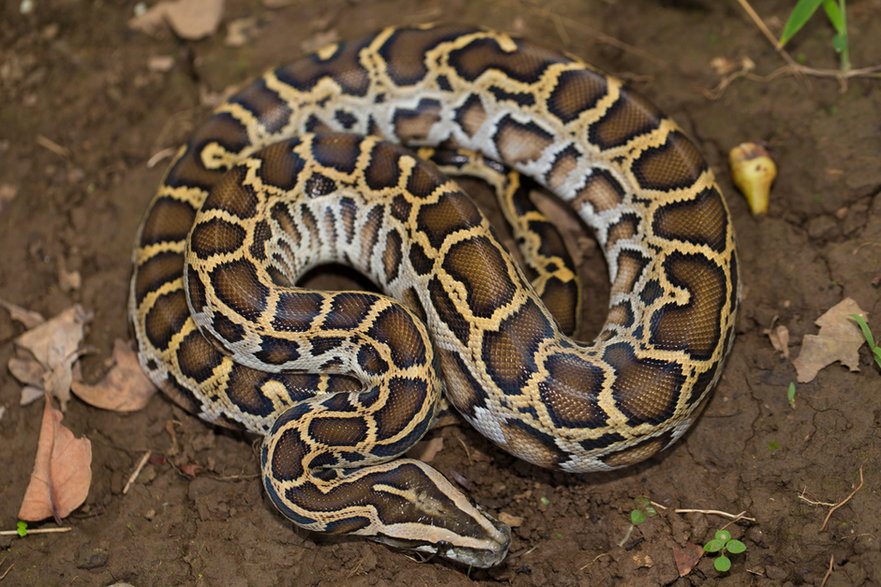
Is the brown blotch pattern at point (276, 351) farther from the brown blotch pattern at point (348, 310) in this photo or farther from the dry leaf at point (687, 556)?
the dry leaf at point (687, 556)

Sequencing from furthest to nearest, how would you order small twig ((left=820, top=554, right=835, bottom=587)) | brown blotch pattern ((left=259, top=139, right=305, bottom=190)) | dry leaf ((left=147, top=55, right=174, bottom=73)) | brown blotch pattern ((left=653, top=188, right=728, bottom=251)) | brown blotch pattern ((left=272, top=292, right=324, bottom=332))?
dry leaf ((left=147, top=55, right=174, bottom=73))
brown blotch pattern ((left=259, top=139, right=305, bottom=190))
brown blotch pattern ((left=653, top=188, right=728, bottom=251))
brown blotch pattern ((left=272, top=292, right=324, bottom=332))
small twig ((left=820, top=554, right=835, bottom=587))

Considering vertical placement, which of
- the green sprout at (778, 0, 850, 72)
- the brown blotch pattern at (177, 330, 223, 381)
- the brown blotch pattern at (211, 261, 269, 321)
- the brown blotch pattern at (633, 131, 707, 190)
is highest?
the green sprout at (778, 0, 850, 72)

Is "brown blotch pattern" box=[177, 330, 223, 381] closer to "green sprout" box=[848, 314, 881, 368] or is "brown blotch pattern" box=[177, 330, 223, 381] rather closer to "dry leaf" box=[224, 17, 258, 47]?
"dry leaf" box=[224, 17, 258, 47]

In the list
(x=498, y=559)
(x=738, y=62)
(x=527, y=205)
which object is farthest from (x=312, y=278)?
(x=738, y=62)

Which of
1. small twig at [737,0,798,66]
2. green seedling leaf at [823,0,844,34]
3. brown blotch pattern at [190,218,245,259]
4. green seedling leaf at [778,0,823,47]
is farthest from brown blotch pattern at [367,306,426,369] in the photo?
green seedling leaf at [823,0,844,34]

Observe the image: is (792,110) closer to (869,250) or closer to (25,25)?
(869,250)

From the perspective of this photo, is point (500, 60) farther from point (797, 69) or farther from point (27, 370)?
point (27, 370)
